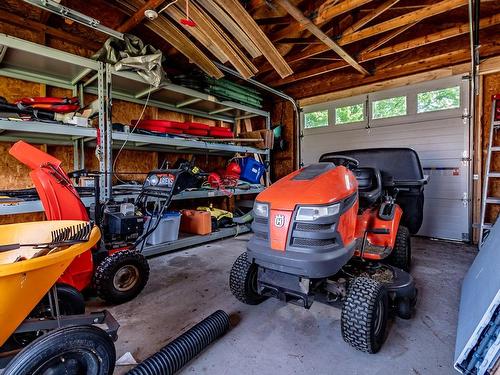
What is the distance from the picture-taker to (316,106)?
5.60m

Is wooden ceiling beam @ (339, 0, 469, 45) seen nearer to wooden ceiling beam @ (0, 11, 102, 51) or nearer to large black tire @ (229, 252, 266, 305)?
large black tire @ (229, 252, 266, 305)

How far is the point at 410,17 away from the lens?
3.05m

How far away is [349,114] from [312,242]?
4.24 meters

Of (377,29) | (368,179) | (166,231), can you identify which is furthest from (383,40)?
(166,231)

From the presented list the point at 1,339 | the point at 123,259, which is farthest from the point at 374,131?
the point at 1,339

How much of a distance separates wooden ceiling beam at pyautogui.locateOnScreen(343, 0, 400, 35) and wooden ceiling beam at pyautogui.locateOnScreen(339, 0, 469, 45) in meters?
0.06

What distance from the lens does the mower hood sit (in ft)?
5.30

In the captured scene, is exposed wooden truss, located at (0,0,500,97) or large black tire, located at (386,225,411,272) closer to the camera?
large black tire, located at (386,225,411,272)

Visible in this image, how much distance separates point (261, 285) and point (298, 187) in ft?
2.27

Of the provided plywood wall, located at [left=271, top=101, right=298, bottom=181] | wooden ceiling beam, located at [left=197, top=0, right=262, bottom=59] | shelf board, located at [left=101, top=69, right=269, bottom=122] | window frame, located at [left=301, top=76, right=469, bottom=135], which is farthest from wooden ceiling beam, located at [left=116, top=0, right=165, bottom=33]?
window frame, located at [left=301, top=76, right=469, bottom=135]

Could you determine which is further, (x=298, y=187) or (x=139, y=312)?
(x=139, y=312)

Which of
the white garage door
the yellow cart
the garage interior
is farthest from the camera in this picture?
the white garage door

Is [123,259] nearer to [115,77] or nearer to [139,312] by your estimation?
[139,312]

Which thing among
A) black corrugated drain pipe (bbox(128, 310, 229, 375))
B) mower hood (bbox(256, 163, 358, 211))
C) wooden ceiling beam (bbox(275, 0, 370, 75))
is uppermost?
wooden ceiling beam (bbox(275, 0, 370, 75))
